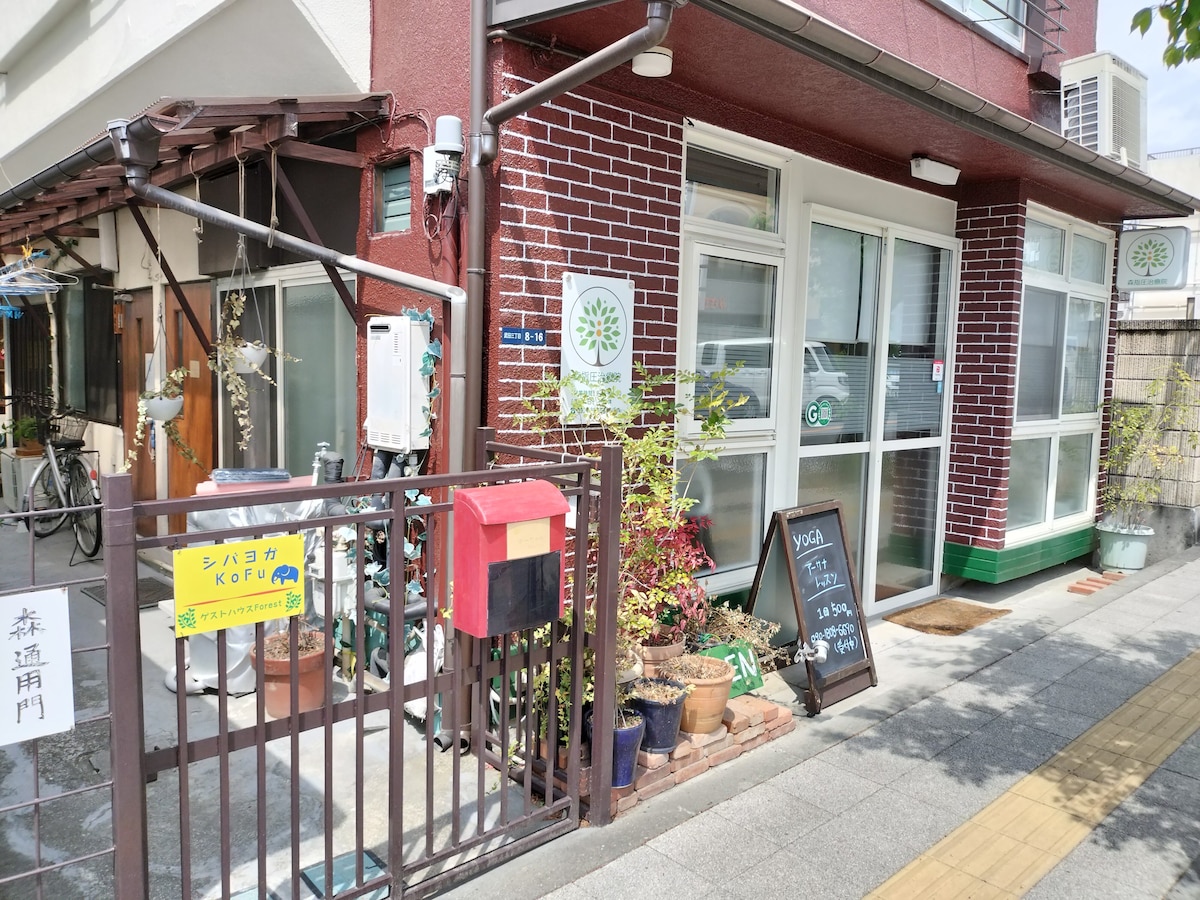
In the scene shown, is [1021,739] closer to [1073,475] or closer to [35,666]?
→ [35,666]

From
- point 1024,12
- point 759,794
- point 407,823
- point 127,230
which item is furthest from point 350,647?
point 1024,12

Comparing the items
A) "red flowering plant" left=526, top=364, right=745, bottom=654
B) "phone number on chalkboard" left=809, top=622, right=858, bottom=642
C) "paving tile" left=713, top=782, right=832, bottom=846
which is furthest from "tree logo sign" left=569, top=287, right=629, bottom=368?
"paving tile" left=713, top=782, right=832, bottom=846

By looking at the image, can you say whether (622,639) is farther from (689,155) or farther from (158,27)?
(158,27)

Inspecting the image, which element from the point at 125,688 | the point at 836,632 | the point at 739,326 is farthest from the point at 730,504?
the point at 125,688

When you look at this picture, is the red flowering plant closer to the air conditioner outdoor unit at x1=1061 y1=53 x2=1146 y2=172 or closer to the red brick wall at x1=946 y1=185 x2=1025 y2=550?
the red brick wall at x1=946 y1=185 x2=1025 y2=550

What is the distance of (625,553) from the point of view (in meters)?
3.64

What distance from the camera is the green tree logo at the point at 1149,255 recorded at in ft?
24.4

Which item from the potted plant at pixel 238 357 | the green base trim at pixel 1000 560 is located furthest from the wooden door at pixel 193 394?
the green base trim at pixel 1000 560

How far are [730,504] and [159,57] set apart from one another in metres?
3.97

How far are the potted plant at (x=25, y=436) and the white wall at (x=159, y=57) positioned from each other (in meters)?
3.00

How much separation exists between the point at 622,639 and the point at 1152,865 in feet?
6.86

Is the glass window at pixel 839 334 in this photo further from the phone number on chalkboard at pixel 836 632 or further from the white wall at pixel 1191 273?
the white wall at pixel 1191 273

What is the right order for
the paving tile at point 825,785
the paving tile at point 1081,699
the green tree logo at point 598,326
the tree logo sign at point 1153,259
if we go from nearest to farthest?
1. the paving tile at point 825,785
2. the green tree logo at point 598,326
3. the paving tile at point 1081,699
4. the tree logo sign at point 1153,259

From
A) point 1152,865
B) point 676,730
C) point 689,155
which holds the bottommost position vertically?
point 1152,865
